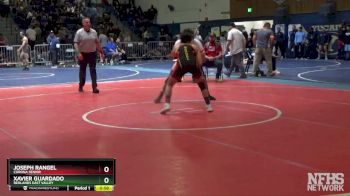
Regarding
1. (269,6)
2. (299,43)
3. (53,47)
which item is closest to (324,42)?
(299,43)

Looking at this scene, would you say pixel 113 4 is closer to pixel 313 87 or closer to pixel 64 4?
pixel 64 4

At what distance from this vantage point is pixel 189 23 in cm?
3541

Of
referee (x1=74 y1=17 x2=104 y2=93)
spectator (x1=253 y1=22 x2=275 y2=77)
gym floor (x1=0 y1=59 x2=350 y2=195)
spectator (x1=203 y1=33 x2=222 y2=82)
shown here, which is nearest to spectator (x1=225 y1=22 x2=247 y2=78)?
spectator (x1=253 y1=22 x2=275 y2=77)

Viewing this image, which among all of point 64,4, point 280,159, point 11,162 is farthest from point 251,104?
point 64,4

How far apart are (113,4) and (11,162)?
107ft

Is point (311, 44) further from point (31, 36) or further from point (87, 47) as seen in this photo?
point (87, 47)

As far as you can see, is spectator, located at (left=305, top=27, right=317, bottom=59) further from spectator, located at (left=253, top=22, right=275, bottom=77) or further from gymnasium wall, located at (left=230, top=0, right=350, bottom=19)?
spectator, located at (left=253, top=22, right=275, bottom=77)

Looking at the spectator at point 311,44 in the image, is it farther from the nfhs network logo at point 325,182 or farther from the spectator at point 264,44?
the nfhs network logo at point 325,182

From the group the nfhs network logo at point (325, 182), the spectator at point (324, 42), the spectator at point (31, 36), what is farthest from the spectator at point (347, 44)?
the nfhs network logo at point (325, 182)
